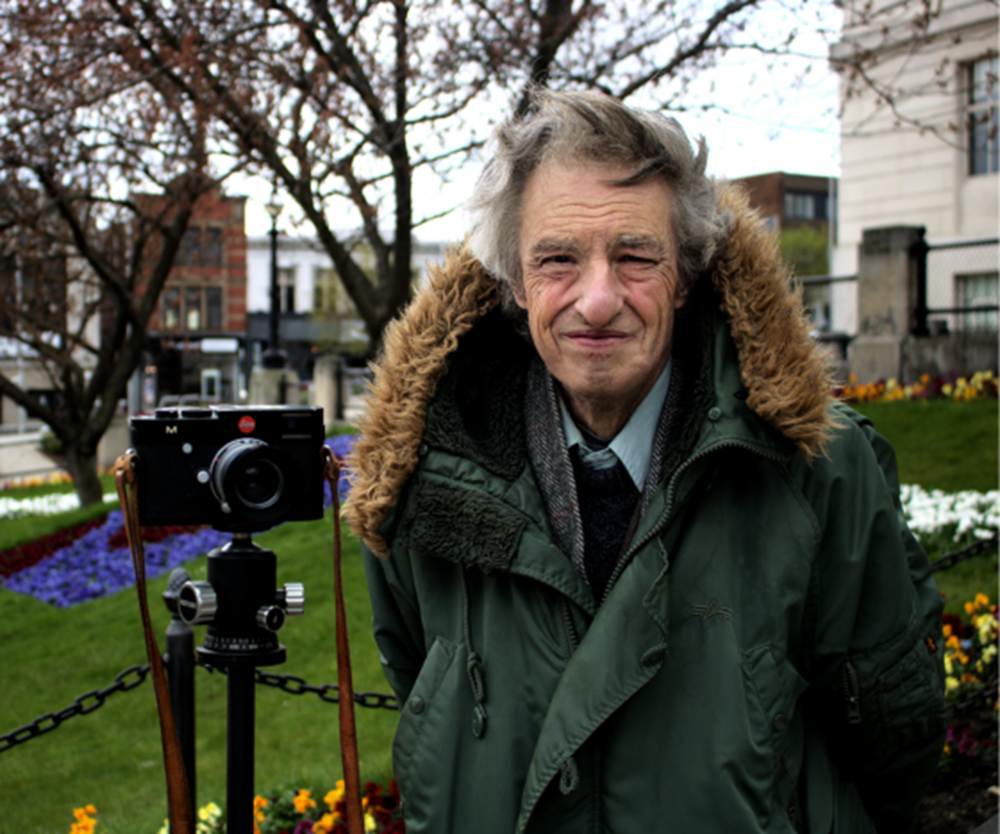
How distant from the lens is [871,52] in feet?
23.5

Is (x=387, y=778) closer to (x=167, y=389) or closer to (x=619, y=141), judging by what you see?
(x=619, y=141)

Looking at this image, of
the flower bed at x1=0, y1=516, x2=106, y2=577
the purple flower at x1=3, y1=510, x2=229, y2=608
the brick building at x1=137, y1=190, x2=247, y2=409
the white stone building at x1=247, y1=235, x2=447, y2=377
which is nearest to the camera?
the purple flower at x1=3, y1=510, x2=229, y2=608

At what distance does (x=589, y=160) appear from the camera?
2.12 metres

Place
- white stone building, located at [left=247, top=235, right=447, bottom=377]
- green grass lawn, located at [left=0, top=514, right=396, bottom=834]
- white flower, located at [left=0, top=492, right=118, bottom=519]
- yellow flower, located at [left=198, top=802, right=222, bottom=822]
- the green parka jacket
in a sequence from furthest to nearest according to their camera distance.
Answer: white stone building, located at [left=247, top=235, right=447, bottom=377]
white flower, located at [left=0, top=492, right=118, bottom=519]
green grass lawn, located at [left=0, top=514, right=396, bottom=834]
yellow flower, located at [left=198, top=802, right=222, bottom=822]
the green parka jacket

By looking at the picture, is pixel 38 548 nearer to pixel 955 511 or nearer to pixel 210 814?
pixel 210 814

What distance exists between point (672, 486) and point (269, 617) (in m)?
0.80

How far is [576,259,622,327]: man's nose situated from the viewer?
6.83ft

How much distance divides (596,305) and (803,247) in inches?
2179

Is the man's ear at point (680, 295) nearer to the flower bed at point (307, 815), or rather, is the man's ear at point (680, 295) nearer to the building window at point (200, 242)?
the flower bed at point (307, 815)

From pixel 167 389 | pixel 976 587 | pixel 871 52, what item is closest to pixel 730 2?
pixel 871 52

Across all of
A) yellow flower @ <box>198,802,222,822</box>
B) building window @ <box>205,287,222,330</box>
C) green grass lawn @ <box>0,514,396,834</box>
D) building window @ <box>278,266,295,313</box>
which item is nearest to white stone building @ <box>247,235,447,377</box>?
building window @ <box>278,266,295,313</box>

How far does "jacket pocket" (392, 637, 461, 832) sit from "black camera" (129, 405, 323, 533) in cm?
38

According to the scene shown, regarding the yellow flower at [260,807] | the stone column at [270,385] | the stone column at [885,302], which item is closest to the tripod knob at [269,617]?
the yellow flower at [260,807]

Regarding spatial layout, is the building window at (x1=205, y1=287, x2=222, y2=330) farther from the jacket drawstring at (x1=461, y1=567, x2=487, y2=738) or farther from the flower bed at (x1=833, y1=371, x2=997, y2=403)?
the jacket drawstring at (x1=461, y1=567, x2=487, y2=738)
